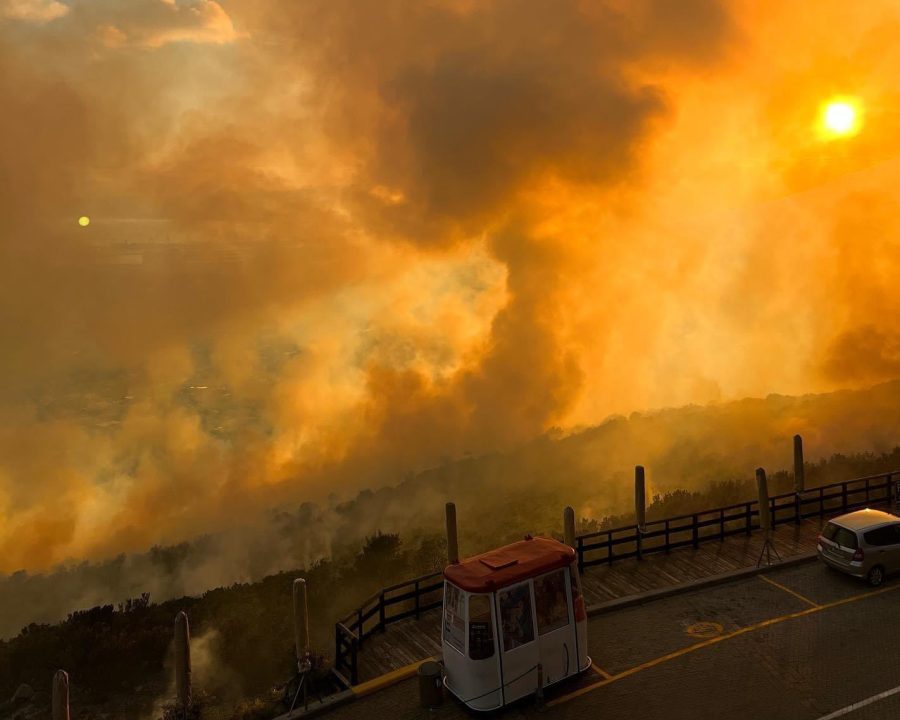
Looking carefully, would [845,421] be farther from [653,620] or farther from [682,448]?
[653,620]

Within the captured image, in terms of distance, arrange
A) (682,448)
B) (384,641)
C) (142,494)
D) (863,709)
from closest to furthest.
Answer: (863,709) → (384,641) → (142,494) → (682,448)

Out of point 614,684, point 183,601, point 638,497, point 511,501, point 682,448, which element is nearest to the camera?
point 614,684

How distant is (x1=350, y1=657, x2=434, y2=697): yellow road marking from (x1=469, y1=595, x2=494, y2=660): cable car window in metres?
2.28

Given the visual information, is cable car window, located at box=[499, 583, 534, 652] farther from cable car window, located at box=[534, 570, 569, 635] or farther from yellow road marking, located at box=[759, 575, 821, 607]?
yellow road marking, located at box=[759, 575, 821, 607]

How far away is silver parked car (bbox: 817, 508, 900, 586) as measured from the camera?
47.6 ft

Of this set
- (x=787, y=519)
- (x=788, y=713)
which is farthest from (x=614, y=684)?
(x=787, y=519)

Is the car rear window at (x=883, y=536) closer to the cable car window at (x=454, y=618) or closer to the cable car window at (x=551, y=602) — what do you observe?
the cable car window at (x=551, y=602)

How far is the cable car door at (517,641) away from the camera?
10.3 m

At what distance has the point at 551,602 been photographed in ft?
35.2

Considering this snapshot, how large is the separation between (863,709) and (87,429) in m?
73.6

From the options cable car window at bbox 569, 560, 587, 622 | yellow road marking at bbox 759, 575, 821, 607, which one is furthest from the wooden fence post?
cable car window at bbox 569, 560, 587, 622

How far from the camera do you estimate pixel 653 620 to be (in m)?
13.6

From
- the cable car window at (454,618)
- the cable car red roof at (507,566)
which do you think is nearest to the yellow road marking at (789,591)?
the cable car red roof at (507,566)

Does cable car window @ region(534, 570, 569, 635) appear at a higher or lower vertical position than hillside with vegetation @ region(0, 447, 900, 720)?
higher
